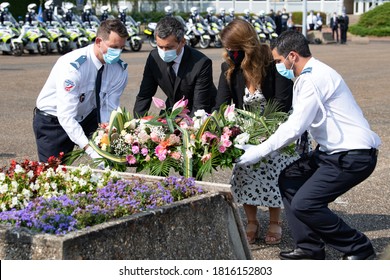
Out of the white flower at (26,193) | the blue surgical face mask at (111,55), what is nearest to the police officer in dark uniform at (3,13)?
the blue surgical face mask at (111,55)

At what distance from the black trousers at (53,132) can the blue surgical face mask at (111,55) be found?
50 cm

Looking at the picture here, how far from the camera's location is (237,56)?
267 inches

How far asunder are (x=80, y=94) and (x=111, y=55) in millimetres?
368

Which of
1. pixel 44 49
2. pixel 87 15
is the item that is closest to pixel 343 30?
pixel 87 15

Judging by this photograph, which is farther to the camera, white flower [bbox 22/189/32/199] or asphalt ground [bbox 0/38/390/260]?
asphalt ground [bbox 0/38/390/260]

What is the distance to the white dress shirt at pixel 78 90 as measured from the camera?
250 inches

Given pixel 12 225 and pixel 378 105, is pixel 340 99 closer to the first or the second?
pixel 12 225

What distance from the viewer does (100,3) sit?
207ft

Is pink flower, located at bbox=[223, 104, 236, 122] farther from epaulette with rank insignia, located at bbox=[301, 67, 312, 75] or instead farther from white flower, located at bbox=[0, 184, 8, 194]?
white flower, located at bbox=[0, 184, 8, 194]

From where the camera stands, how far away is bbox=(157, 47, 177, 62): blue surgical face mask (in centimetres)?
671

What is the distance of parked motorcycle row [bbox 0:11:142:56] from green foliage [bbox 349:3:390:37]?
22.5m

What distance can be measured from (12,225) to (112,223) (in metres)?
0.52

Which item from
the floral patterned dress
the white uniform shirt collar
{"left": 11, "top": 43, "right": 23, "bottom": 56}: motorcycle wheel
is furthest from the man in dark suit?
{"left": 11, "top": 43, "right": 23, "bottom": 56}: motorcycle wheel
